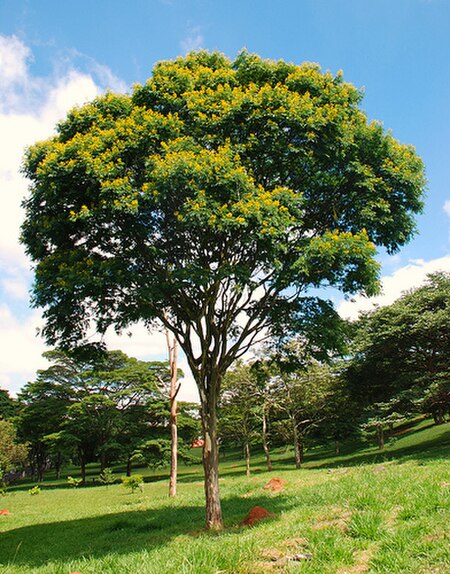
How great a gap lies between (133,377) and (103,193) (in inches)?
1574

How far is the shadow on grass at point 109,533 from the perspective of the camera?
988cm

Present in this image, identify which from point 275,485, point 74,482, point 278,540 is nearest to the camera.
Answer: point 278,540

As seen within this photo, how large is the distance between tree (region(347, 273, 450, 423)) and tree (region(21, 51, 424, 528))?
16.9m

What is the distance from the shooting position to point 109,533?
12227mm

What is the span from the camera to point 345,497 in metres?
10.5

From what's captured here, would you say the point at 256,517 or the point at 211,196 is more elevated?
the point at 211,196

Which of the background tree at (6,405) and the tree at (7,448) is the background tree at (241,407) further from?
the background tree at (6,405)

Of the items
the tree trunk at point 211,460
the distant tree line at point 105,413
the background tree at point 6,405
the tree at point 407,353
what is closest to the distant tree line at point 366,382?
the tree at point 407,353

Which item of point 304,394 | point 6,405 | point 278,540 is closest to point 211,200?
point 278,540

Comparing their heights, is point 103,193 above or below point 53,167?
below

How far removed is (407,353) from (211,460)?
22460 millimetres

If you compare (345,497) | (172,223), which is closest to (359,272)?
(172,223)

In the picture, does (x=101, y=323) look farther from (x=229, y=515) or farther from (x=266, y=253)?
(x=229, y=515)

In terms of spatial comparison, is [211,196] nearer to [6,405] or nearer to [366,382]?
[366,382]
